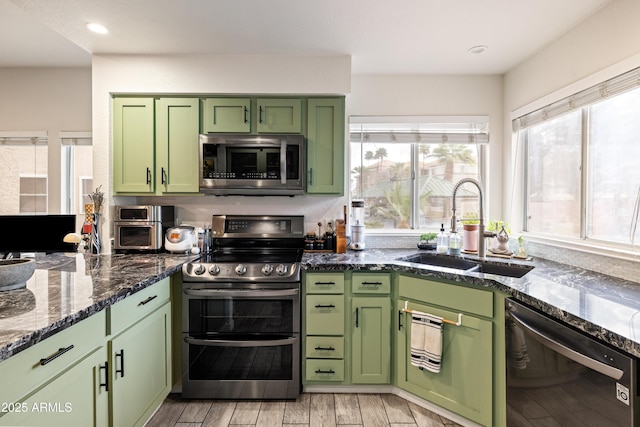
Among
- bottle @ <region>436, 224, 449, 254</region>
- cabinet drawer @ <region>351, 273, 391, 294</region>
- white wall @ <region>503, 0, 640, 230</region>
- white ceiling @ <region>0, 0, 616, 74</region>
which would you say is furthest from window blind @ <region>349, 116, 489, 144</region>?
cabinet drawer @ <region>351, 273, 391, 294</region>

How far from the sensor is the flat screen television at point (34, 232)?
8.24 ft

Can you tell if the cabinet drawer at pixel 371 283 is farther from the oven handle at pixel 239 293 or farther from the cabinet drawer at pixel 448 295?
the oven handle at pixel 239 293

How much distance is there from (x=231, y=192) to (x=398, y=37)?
170 centimetres

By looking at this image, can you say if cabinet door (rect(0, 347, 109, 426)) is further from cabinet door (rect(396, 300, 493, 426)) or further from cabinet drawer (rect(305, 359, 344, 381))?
cabinet door (rect(396, 300, 493, 426))

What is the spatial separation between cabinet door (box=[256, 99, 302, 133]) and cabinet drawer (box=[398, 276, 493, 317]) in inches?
57.1

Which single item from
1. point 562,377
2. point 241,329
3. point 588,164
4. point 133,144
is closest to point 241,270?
point 241,329

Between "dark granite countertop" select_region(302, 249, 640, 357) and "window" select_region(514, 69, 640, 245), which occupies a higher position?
"window" select_region(514, 69, 640, 245)

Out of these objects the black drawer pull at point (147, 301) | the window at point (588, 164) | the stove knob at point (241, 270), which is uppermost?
the window at point (588, 164)

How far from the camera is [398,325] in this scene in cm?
221

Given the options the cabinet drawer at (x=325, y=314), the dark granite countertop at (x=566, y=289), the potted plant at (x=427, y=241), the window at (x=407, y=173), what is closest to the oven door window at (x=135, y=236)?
the dark granite countertop at (x=566, y=289)

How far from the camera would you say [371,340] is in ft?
7.38

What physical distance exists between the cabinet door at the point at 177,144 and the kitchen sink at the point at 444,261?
1.85 meters

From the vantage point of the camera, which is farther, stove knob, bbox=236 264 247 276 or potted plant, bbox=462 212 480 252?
potted plant, bbox=462 212 480 252

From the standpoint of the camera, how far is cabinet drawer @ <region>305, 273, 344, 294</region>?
2.25 m
